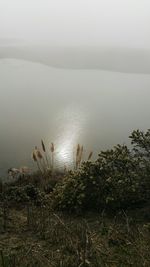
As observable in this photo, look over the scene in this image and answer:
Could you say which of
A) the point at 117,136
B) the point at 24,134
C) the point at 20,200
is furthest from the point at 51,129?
the point at 20,200

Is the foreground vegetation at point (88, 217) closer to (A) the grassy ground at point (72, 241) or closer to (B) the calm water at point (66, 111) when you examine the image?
(A) the grassy ground at point (72, 241)

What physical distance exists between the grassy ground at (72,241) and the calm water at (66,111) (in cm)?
306

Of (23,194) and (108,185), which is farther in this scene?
(23,194)

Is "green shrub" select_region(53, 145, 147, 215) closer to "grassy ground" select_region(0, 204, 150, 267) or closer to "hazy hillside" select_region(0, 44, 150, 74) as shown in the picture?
"grassy ground" select_region(0, 204, 150, 267)

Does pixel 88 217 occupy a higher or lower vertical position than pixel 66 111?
lower

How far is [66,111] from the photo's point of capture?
40.5 feet

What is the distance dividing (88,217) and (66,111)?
23.7ft

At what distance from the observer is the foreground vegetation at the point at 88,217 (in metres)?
3.75

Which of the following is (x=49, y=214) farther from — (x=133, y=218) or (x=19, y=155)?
(x=19, y=155)

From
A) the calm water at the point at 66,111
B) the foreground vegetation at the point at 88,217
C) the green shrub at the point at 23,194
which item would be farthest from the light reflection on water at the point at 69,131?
the green shrub at the point at 23,194

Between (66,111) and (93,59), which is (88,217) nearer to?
(66,111)

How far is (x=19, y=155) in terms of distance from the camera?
8.77m

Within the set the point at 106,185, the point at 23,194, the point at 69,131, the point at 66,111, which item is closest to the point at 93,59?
the point at 66,111

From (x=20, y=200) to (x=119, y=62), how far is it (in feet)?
65.8
